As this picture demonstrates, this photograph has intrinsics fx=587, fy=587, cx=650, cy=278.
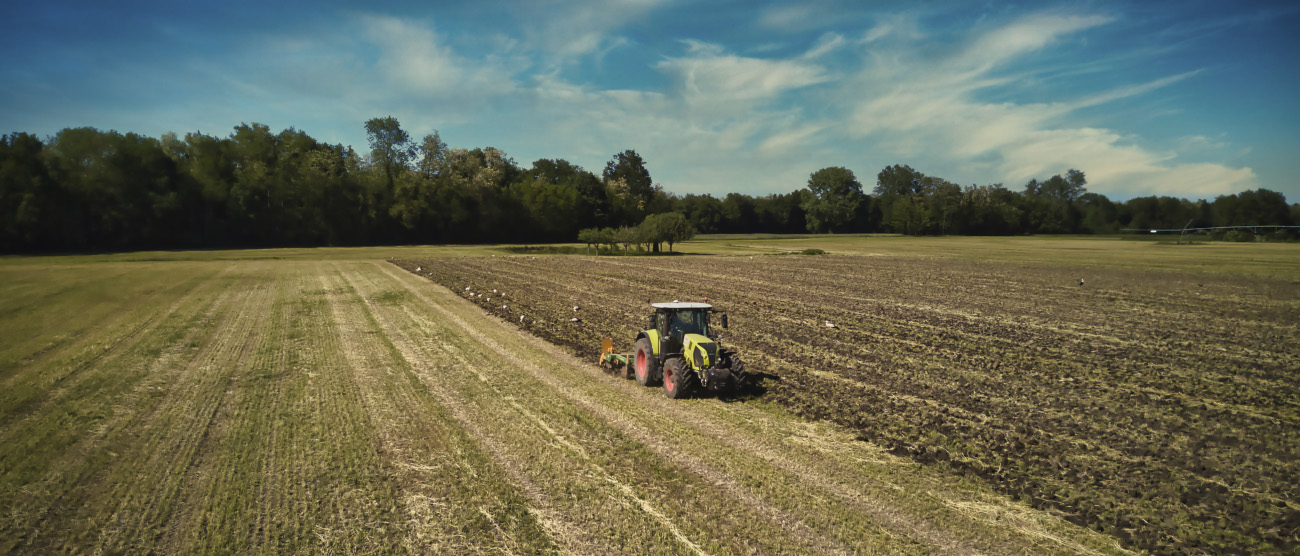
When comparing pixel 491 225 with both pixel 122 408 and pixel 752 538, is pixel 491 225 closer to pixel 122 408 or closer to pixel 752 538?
pixel 122 408

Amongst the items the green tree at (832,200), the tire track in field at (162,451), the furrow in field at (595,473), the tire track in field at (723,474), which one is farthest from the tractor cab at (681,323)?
the green tree at (832,200)

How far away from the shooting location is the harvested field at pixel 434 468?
648cm

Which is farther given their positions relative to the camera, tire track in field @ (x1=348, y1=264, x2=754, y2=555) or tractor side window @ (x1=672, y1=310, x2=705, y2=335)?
tractor side window @ (x1=672, y1=310, x2=705, y2=335)

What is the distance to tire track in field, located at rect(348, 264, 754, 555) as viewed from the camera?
7125 mm

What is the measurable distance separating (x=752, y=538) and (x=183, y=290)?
33.4 meters

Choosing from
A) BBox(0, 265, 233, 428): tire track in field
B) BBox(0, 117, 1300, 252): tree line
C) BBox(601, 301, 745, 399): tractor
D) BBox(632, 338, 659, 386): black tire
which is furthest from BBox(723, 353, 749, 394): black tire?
BBox(0, 117, 1300, 252): tree line

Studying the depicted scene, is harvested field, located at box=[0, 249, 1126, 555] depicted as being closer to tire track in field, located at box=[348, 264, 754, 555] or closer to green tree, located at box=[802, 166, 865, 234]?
tire track in field, located at box=[348, 264, 754, 555]

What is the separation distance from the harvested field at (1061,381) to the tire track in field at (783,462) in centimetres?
144

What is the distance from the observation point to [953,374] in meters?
Answer: 13.5

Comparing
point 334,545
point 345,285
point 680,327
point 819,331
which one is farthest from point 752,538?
point 345,285

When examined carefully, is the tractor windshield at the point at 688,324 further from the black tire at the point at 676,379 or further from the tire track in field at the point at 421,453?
the tire track in field at the point at 421,453

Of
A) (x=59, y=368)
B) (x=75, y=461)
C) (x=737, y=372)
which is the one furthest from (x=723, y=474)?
(x=59, y=368)

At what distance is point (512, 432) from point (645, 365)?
3531 mm

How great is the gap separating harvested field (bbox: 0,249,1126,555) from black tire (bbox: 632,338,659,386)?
30 cm
